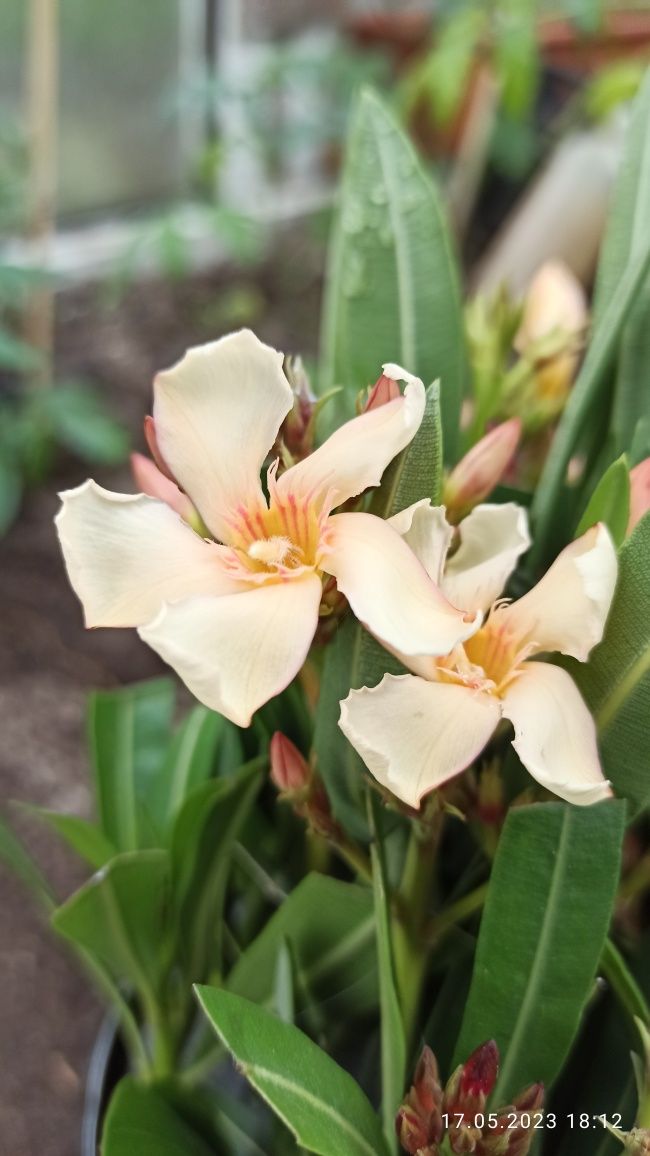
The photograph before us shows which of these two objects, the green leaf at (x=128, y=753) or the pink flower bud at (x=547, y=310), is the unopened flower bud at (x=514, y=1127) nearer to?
the green leaf at (x=128, y=753)

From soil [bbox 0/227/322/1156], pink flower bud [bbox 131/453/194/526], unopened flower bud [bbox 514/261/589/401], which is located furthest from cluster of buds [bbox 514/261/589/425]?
soil [bbox 0/227/322/1156]

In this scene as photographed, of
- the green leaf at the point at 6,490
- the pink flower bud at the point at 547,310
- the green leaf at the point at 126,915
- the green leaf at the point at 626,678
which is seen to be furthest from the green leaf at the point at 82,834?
the green leaf at the point at 6,490

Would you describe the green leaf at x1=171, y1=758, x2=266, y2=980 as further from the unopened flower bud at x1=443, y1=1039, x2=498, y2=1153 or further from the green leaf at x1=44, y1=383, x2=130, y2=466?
the green leaf at x1=44, y1=383, x2=130, y2=466

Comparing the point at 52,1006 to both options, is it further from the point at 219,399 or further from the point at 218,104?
the point at 218,104

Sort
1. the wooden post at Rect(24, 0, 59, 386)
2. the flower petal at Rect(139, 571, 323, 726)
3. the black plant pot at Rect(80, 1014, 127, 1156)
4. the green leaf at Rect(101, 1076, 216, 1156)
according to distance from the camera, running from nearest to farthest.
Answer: the flower petal at Rect(139, 571, 323, 726) → the green leaf at Rect(101, 1076, 216, 1156) → the black plant pot at Rect(80, 1014, 127, 1156) → the wooden post at Rect(24, 0, 59, 386)

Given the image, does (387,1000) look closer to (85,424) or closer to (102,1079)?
(102,1079)

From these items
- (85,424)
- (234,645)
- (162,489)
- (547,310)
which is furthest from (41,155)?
(234,645)
